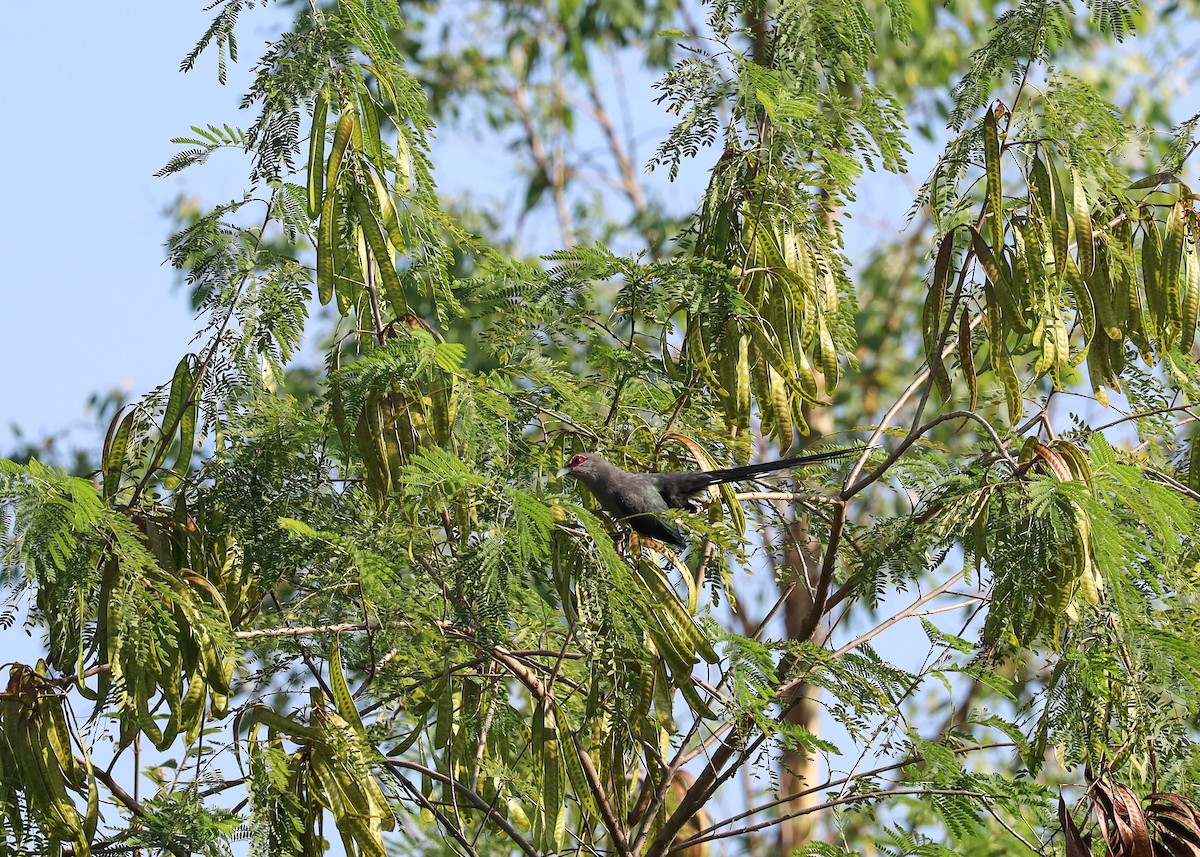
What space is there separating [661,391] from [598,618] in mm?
927

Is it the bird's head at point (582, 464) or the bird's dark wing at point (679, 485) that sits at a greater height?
the bird's head at point (582, 464)

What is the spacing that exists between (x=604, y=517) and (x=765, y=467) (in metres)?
0.53

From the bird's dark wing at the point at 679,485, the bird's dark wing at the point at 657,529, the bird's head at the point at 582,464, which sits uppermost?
the bird's head at the point at 582,464

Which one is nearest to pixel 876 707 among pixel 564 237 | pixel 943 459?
pixel 943 459

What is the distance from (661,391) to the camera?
4148 mm

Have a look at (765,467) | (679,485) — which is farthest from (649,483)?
(765,467)

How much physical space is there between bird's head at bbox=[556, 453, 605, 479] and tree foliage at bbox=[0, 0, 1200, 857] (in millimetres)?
73

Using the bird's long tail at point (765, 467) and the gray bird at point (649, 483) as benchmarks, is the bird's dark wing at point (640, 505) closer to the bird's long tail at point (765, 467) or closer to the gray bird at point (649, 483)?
the gray bird at point (649, 483)

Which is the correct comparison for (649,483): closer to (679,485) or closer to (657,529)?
(679,485)

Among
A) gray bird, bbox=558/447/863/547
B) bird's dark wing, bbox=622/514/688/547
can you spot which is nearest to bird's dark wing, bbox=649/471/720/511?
gray bird, bbox=558/447/863/547

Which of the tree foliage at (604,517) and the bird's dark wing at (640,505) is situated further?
the bird's dark wing at (640,505)

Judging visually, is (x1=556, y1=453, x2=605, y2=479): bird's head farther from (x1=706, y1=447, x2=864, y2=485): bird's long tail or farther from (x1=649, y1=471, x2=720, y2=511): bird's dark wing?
(x1=706, y1=447, x2=864, y2=485): bird's long tail

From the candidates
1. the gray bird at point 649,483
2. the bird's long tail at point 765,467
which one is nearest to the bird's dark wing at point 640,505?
the gray bird at point 649,483

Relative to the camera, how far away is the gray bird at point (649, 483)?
159 inches
